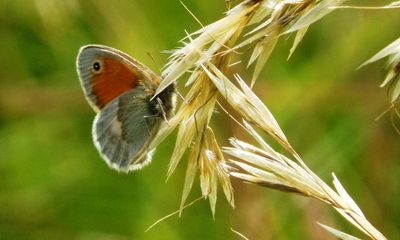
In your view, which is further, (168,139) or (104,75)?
(168,139)

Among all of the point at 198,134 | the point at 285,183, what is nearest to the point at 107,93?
the point at 198,134

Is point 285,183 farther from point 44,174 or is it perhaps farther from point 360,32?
point 44,174

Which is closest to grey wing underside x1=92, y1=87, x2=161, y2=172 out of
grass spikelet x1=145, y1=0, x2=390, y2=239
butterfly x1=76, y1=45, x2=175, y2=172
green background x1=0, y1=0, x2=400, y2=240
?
butterfly x1=76, y1=45, x2=175, y2=172

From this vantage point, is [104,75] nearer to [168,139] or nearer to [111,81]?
[111,81]

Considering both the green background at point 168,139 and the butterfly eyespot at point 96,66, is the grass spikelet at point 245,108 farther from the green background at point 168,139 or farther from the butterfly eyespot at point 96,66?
the green background at point 168,139

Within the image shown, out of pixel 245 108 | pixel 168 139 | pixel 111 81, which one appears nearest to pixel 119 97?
pixel 111 81

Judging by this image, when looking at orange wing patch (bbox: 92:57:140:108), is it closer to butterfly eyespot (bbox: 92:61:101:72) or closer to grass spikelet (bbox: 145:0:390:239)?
butterfly eyespot (bbox: 92:61:101:72)
